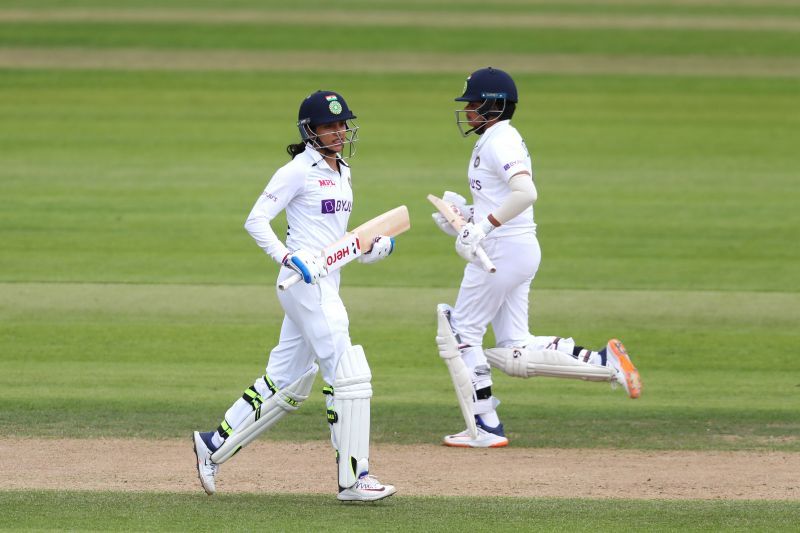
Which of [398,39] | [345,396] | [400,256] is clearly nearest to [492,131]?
[345,396]

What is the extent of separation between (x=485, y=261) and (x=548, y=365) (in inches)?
34.3

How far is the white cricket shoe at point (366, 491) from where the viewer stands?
6.15m

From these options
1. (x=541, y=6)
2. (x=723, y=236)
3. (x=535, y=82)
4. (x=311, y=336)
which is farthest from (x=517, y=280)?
(x=541, y=6)

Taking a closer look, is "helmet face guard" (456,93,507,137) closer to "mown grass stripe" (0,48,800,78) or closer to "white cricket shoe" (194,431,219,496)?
"white cricket shoe" (194,431,219,496)

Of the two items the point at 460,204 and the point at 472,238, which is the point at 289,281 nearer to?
the point at 472,238

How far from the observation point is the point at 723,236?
1476cm

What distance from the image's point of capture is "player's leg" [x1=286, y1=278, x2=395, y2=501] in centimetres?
618

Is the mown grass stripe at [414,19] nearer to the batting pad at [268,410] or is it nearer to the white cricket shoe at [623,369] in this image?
the white cricket shoe at [623,369]

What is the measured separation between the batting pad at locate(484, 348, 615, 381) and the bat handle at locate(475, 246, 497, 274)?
67 cm

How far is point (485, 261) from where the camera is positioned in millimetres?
7266

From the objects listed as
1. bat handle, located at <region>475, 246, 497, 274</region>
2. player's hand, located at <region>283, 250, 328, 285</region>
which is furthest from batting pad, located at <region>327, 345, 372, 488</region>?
bat handle, located at <region>475, 246, 497, 274</region>

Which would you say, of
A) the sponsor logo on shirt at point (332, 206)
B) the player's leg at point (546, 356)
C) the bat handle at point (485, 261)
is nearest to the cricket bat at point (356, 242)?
the sponsor logo on shirt at point (332, 206)

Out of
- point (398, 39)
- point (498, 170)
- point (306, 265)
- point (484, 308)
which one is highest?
point (398, 39)

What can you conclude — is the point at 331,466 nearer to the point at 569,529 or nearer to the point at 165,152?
the point at 569,529
